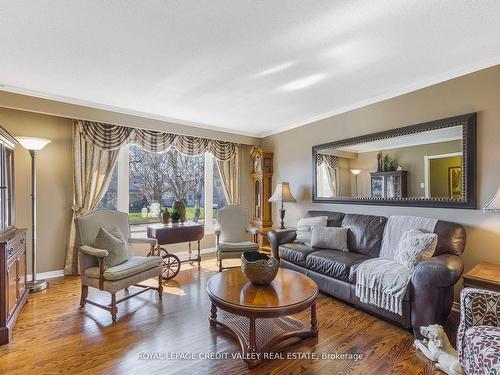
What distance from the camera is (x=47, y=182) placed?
3479 millimetres

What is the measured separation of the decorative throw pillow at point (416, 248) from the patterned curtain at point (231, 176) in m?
3.15

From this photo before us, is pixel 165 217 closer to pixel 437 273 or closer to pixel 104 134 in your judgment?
pixel 104 134

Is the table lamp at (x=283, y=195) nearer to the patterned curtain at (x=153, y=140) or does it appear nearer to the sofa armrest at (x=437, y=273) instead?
the patterned curtain at (x=153, y=140)

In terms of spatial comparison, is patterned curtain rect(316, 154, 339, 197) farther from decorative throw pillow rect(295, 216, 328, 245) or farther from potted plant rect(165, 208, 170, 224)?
potted plant rect(165, 208, 170, 224)

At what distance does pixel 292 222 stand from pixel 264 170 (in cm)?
111

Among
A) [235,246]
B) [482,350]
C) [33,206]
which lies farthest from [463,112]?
[33,206]

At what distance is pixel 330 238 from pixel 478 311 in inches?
68.4

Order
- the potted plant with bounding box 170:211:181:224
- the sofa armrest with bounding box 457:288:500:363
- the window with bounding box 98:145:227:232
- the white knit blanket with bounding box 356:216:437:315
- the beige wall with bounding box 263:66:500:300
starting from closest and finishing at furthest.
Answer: the sofa armrest with bounding box 457:288:500:363 < the white knit blanket with bounding box 356:216:437:315 < the beige wall with bounding box 263:66:500:300 < the potted plant with bounding box 170:211:181:224 < the window with bounding box 98:145:227:232

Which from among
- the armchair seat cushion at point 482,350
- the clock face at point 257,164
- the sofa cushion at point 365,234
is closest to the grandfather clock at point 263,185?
the clock face at point 257,164

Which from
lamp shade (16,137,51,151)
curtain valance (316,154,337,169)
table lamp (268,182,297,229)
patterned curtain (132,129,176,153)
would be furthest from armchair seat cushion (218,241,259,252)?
lamp shade (16,137,51,151)

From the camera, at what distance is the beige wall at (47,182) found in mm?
3289

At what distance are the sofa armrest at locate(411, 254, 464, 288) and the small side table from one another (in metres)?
0.08

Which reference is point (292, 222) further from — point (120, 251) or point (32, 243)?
point (32, 243)

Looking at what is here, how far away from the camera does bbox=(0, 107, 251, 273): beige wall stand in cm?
329
